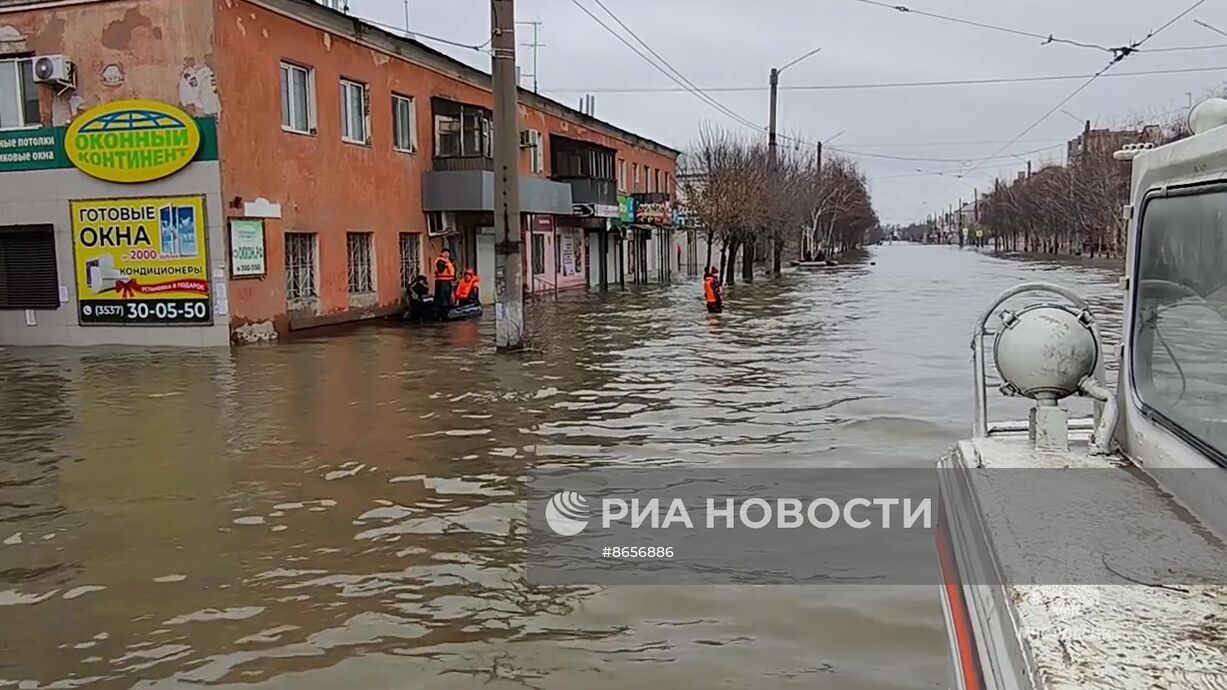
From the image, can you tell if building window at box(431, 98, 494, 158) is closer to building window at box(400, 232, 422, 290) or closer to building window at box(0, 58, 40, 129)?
building window at box(400, 232, 422, 290)

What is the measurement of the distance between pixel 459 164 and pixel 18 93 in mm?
→ 9897

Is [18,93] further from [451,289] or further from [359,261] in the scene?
[451,289]

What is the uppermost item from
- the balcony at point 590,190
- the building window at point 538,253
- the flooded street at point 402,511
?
the balcony at point 590,190

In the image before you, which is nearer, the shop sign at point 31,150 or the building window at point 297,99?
the shop sign at point 31,150

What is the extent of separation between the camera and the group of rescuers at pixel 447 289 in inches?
894

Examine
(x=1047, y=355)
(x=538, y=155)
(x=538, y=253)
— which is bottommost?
(x=538, y=253)

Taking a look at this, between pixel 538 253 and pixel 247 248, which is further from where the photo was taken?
pixel 538 253

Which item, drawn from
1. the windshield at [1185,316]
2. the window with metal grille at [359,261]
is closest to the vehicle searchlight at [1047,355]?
the windshield at [1185,316]

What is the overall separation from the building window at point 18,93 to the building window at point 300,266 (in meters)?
4.78

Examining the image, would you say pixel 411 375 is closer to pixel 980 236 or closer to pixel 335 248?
pixel 335 248

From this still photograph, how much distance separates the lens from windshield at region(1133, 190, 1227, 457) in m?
2.72

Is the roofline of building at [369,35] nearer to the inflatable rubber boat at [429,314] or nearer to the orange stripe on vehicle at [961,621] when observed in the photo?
the inflatable rubber boat at [429,314]

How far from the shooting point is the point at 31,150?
18.2m

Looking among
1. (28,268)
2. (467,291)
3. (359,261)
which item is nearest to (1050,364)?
(28,268)
